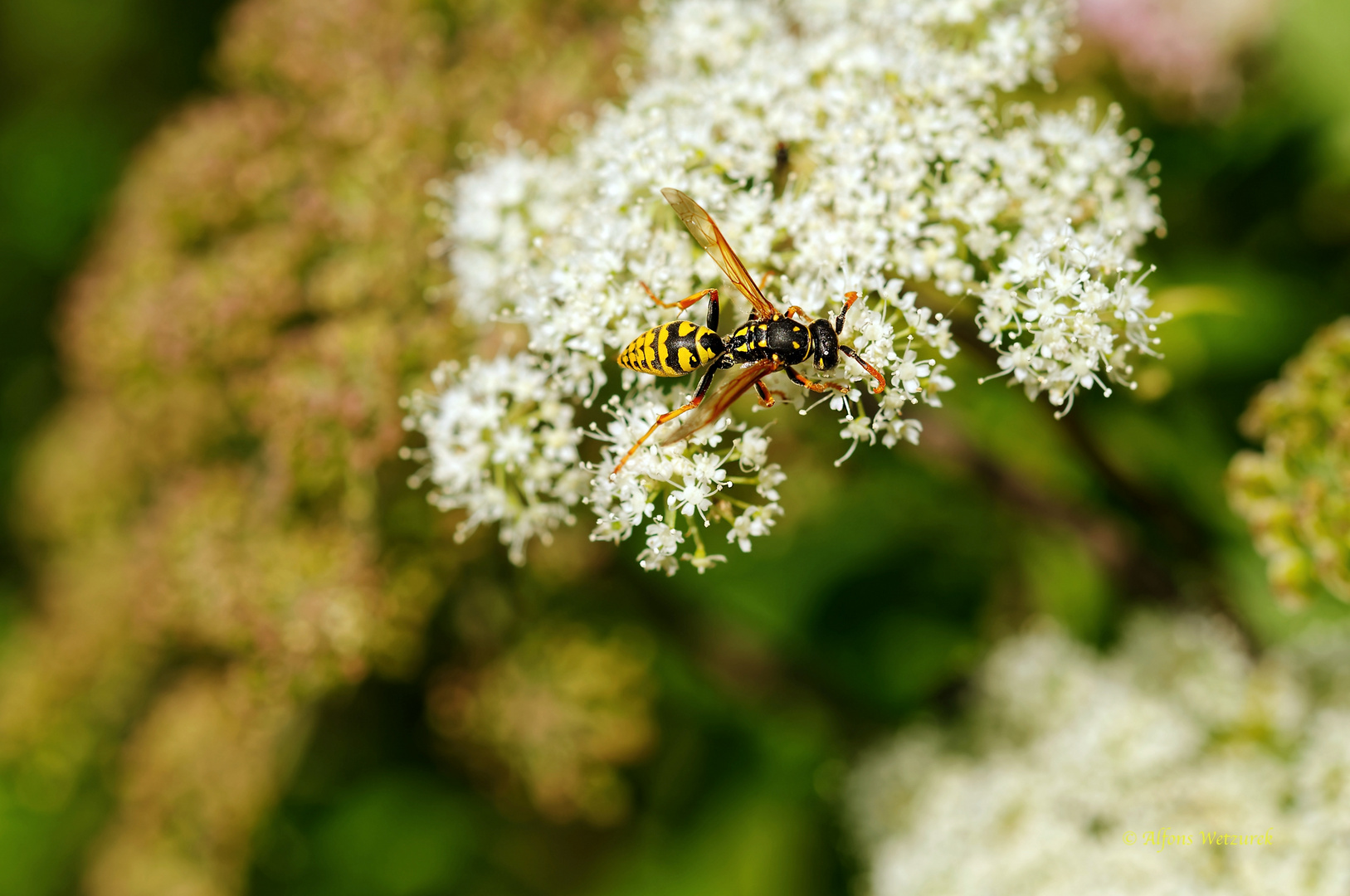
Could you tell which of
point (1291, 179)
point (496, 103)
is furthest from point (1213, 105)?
point (496, 103)

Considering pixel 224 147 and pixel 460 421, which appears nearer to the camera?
pixel 460 421

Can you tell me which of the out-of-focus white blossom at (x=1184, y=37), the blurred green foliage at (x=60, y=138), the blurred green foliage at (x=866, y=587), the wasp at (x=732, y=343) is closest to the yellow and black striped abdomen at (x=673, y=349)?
the wasp at (x=732, y=343)

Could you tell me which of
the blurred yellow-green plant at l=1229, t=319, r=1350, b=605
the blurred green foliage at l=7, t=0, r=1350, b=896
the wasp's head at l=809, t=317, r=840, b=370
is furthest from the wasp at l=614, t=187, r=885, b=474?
the blurred yellow-green plant at l=1229, t=319, r=1350, b=605

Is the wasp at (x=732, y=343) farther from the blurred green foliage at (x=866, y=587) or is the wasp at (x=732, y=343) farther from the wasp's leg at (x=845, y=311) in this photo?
the blurred green foliage at (x=866, y=587)

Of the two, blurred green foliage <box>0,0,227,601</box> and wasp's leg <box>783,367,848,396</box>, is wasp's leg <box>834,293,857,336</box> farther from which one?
blurred green foliage <box>0,0,227,601</box>

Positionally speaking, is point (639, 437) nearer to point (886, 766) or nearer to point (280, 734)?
point (886, 766)

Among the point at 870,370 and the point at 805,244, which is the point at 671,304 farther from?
the point at 870,370

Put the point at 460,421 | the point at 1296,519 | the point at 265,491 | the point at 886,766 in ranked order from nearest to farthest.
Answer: the point at 460,421
the point at 1296,519
the point at 265,491
the point at 886,766
